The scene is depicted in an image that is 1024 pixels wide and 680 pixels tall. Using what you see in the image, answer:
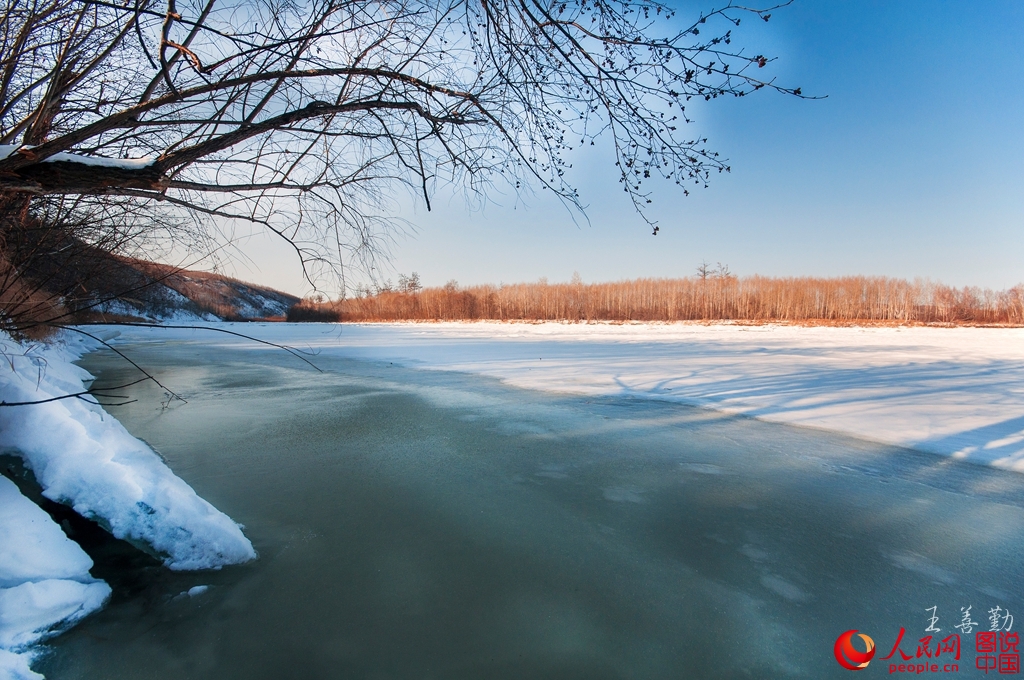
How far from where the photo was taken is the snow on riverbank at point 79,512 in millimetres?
2221

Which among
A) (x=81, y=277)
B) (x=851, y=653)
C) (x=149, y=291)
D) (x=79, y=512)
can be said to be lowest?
(x=851, y=653)

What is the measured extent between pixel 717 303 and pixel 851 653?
47.8 metres

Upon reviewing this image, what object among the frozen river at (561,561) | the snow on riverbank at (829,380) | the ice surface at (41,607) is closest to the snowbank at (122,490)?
the frozen river at (561,561)

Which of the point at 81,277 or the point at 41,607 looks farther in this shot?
the point at 81,277

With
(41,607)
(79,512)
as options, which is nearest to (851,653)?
(41,607)

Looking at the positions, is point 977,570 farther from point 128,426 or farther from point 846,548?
point 128,426

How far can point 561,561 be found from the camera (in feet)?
9.07

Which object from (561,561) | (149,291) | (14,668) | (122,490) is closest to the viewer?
(14,668)

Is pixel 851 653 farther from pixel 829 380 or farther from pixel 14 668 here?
pixel 829 380

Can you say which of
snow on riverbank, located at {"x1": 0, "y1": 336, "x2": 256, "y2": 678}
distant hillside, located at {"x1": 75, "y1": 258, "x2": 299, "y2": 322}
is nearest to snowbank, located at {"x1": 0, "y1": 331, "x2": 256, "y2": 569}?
snow on riverbank, located at {"x1": 0, "y1": 336, "x2": 256, "y2": 678}

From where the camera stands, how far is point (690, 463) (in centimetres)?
436

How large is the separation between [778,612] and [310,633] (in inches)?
88.6

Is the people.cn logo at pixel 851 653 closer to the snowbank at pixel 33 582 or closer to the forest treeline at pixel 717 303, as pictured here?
the snowbank at pixel 33 582

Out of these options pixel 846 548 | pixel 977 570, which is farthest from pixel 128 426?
pixel 977 570
